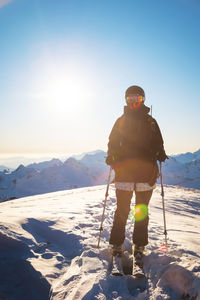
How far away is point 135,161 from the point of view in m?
3.99

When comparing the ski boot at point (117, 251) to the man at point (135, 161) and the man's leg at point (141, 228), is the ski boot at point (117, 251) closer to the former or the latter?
the man at point (135, 161)

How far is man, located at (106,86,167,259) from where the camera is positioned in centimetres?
393

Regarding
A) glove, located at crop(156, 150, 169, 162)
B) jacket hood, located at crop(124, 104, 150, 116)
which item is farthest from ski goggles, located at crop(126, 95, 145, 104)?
glove, located at crop(156, 150, 169, 162)

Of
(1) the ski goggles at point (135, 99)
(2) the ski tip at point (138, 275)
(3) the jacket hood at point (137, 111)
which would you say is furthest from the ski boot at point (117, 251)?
(1) the ski goggles at point (135, 99)

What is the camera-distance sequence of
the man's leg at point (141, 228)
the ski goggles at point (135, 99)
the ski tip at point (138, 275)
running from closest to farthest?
the ski tip at point (138, 275)
the man's leg at point (141, 228)
the ski goggles at point (135, 99)

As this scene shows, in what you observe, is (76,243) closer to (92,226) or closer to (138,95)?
(92,226)

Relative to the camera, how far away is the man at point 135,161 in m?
3.93

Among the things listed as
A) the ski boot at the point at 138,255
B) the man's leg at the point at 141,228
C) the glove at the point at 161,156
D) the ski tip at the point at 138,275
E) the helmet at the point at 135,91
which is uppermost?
the helmet at the point at 135,91

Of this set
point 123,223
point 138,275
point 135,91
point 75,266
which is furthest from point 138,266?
point 135,91

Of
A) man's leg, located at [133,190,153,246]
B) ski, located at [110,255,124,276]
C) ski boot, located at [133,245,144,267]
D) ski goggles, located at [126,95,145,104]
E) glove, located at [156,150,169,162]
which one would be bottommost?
ski, located at [110,255,124,276]

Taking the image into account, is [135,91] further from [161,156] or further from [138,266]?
[138,266]

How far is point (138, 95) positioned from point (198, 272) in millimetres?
3300

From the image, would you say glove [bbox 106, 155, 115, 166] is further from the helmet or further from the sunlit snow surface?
the sunlit snow surface

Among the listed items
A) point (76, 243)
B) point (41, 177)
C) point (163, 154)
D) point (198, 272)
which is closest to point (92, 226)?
point (76, 243)
